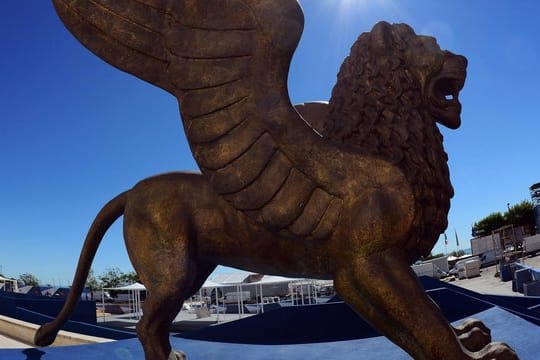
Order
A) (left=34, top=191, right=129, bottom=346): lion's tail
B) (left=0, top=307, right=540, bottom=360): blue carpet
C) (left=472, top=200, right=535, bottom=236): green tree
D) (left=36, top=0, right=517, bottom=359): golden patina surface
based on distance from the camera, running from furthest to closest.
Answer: (left=472, top=200, right=535, bottom=236): green tree
(left=0, top=307, right=540, bottom=360): blue carpet
(left=34, top=191, right=129, bottom=346): lion's tail
(left=36, top=0, right=517, bottom=359): golden patina surface

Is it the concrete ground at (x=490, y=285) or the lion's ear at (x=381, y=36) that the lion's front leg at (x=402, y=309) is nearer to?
the lion's ear at (x=381, y=36)

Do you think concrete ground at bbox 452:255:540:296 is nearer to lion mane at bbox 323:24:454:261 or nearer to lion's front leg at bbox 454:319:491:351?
lion's front leg at bbox 454:319:491:351

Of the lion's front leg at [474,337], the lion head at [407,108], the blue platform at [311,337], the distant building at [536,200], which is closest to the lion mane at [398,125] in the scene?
the lion head at [407,108]

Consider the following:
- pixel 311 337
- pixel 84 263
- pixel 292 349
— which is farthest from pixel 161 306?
pixel 311 337

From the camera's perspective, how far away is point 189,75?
2270 mm

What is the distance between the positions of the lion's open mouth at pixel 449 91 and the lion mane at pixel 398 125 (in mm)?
64

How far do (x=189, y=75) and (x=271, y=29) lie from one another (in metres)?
0.48

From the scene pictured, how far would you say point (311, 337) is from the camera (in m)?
5.62

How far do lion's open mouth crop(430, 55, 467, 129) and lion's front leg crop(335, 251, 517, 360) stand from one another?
0.82 m

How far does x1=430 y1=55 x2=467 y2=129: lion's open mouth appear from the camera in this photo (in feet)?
7.52

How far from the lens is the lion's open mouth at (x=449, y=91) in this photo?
→ 229 cm

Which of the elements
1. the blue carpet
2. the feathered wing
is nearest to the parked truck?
the blue carpet

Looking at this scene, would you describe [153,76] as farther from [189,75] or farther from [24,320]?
[24,320]

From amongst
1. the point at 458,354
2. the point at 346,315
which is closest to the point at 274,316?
the point at 346,315
